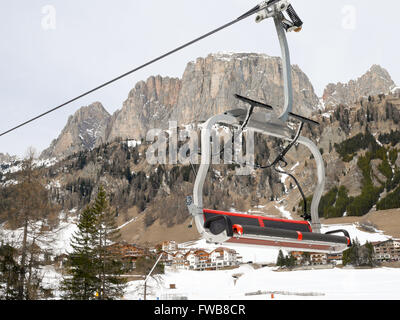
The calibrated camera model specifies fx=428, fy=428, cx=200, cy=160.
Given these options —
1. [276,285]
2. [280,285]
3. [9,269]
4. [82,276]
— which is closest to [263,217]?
[9,269]

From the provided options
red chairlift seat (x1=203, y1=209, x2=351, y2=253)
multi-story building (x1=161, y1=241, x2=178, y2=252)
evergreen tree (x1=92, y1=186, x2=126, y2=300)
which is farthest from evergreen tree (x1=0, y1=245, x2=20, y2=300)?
multi-story building (x1=161, y1=241, x2=178, y2=252)

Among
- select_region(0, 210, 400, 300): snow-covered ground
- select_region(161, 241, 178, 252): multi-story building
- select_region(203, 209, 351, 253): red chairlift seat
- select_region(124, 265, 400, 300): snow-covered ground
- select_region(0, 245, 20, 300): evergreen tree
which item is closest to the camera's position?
select_region(203, 209, 351, 253): red chairlift seat

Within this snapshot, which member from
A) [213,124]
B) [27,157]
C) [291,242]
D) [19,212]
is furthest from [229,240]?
[27,157]

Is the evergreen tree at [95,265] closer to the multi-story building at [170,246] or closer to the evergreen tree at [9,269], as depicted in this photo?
the evergreen tree at [9,269]

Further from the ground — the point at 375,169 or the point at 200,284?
the point at 375,169

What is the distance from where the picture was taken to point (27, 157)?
2652 cm

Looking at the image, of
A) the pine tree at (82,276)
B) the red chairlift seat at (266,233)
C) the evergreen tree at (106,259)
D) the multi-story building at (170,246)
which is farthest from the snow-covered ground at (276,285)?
the red chairlift seat at (266,233)

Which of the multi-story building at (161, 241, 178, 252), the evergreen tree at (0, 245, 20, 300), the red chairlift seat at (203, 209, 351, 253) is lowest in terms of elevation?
the multi-story building at (161, 241, 178, 252)

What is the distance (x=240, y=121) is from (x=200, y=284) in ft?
285

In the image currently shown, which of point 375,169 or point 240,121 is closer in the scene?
point 240,121

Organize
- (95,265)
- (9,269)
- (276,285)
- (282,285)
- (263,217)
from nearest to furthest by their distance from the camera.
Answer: (263,217), (9,269), (95,265), (282,285), (276,285)

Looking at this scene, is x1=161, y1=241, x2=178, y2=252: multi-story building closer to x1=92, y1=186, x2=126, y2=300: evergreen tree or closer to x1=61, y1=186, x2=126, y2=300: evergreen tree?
x1=92, y1=186, x2=126, y2=300: evergreen tree

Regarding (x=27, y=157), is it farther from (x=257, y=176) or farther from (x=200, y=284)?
(x=257, y=176)

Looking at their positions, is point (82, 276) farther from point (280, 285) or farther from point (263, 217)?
point (280, 285)
